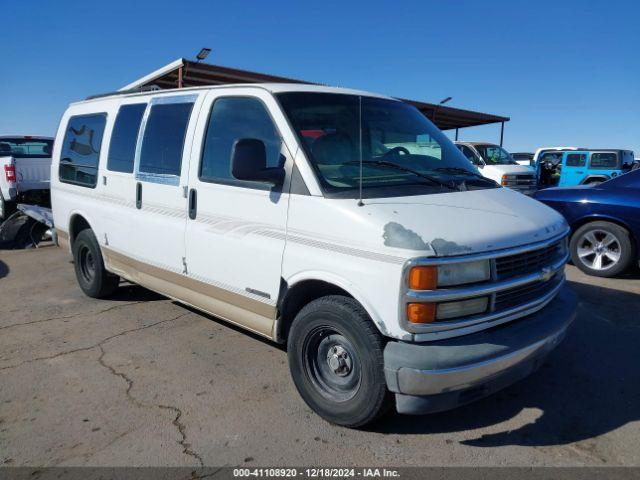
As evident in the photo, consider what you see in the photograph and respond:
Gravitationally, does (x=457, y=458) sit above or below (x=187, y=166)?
below

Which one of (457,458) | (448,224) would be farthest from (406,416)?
(448,224)

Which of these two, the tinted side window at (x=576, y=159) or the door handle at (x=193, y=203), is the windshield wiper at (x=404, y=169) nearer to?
the door handle at (x=193, y=203)

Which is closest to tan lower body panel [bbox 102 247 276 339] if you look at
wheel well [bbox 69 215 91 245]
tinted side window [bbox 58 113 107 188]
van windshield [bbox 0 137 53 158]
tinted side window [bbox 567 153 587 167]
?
wheel well [bbox 69 215 91 245]

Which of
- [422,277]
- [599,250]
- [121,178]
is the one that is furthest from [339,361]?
[599,250]

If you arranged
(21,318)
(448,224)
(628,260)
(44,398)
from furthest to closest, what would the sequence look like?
(628,260), (21,318), (44,398), (448,224)

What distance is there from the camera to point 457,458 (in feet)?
9.28

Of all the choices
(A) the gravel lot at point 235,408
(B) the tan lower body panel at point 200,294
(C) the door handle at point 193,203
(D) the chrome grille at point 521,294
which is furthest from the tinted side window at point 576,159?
Result: (C) the door handle at point 193,203

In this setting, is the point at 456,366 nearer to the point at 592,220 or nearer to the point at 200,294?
the point at 200,294

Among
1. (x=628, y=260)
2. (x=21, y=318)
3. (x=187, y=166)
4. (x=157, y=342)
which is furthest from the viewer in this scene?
(x=628, y=260)

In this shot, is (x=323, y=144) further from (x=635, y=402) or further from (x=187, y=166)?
(x=635, y=402)

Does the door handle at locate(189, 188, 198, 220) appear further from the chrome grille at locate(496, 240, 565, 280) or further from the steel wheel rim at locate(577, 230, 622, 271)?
the steel wheel rim at locate(577, 230, 622, 271)

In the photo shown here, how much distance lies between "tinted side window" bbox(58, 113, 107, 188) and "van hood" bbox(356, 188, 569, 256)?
11.9 feet

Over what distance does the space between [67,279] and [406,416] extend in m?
5.51

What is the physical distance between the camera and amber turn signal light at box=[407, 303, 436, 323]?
263 centimetres
